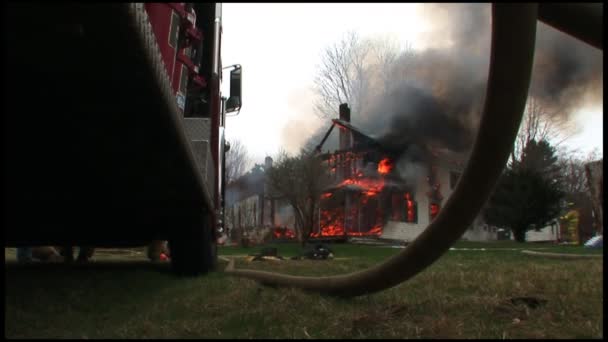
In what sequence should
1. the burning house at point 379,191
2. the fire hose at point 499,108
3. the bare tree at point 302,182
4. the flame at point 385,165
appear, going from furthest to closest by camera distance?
the flame at point 385,165, the burning house at point 379,191, the bare tree at point 302,182, the fire hose at point 499,108

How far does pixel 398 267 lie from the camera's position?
251cm

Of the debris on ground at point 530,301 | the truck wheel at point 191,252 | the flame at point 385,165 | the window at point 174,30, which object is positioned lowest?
the debris on ground at point 530,301

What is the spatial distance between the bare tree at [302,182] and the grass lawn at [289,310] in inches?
695

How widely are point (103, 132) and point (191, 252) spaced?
2092mm

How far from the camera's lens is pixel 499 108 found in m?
1.84

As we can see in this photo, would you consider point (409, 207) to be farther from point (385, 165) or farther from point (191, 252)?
point (191, 252)

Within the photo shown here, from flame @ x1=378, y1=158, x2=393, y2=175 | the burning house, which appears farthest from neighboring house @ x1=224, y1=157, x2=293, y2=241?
flame @ x1=378, y1=158, x2=393, y2=175

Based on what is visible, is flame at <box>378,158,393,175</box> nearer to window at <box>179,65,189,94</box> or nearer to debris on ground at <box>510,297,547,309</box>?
window at <box>179,65,189,94</box>

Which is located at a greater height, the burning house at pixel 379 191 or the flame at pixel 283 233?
the burning house at pixel 379 191

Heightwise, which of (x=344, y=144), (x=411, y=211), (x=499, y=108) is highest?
(x=344, y=144)

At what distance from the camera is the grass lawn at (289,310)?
6.99ft

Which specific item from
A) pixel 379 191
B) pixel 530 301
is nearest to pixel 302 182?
pixel 379 191

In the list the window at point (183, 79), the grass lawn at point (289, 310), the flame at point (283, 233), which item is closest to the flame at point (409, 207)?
the flame at point (283, 233)

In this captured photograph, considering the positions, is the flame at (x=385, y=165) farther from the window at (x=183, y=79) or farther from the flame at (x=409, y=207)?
the window at (x=183, y=79)
